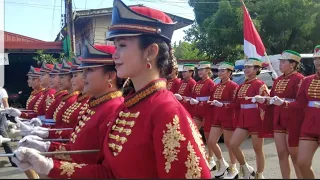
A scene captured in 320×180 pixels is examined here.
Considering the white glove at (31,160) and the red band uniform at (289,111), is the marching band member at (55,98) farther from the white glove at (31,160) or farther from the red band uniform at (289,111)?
the white glove at (31,160)

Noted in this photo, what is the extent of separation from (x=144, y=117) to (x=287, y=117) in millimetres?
3972

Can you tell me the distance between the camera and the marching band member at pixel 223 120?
23.6 feet

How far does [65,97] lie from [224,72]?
322cm

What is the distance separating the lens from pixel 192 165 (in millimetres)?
1981

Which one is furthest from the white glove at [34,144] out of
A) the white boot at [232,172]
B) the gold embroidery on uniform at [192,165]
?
the white boot at [232,172]

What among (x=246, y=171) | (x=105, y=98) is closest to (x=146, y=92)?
(x=105, y=98)

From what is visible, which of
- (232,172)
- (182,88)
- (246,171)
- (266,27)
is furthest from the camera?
(266,27)

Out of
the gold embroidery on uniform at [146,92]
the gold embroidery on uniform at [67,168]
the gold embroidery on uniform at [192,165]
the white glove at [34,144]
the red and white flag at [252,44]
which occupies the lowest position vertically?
the red and white flag at [252,44]

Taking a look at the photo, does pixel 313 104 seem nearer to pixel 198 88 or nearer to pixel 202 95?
pixel 202 95

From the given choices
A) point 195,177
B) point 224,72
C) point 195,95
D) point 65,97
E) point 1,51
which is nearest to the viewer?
point 195,177

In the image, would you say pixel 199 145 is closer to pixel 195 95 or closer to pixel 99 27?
pixel 195 95

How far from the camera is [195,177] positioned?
1.98 m

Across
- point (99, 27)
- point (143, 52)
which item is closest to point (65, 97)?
point (143, 52)

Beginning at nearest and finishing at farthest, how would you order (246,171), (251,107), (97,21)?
(251,107), (246,171), (97,21)
